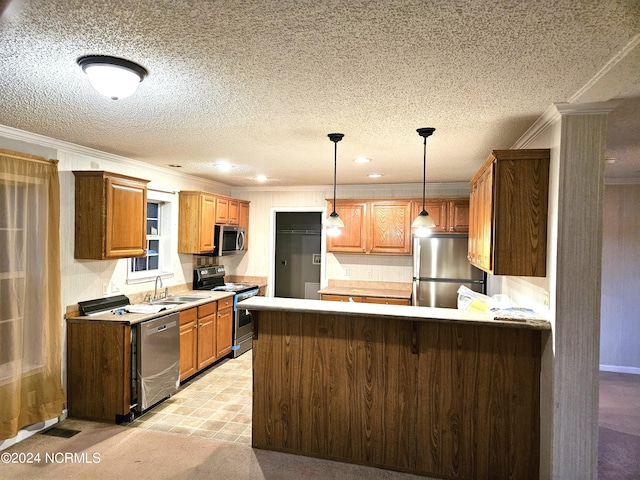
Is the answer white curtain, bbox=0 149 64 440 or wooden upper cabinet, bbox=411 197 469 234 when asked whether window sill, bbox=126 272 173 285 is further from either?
wooden upper cabinet, bbox=411 197 469 234

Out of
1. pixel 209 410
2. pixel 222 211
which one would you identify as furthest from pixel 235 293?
pixel 209 410

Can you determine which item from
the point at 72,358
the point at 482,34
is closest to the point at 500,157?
the point at 482,34

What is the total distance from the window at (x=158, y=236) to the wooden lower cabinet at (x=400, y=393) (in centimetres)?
234

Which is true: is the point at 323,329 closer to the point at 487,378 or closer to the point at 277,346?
the point at 277,346

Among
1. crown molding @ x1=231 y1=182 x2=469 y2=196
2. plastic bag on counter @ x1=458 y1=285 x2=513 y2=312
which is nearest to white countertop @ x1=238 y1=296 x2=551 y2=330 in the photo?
plastic bag on counter @ x1=458 y1=285 x2=513 y2=312

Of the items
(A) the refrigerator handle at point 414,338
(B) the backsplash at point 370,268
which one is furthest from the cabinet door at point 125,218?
(B) the backsplash at point 370,268

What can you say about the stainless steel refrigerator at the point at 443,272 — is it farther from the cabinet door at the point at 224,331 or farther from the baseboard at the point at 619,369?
the cabinet door at the point at 224,331

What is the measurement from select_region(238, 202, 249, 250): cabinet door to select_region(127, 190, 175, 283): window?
1.26 meters

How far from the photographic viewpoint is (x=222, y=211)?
5469 millimetres

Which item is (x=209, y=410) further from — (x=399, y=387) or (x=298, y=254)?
(x=298, y=254)

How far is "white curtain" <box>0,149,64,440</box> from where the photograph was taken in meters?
2.92

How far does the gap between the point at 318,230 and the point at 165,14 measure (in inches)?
223

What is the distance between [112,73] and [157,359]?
8.96 feet

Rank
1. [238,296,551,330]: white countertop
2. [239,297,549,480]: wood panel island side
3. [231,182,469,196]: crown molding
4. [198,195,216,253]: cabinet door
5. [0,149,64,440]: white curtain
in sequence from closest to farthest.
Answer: [238,296,551,330]: white countertop → [239,297,549,480]: wood panel island side → [0,149,64,440]: white curtain → [198,195,216,253]: cabinet door → [231,182,469,196]: crown molding
